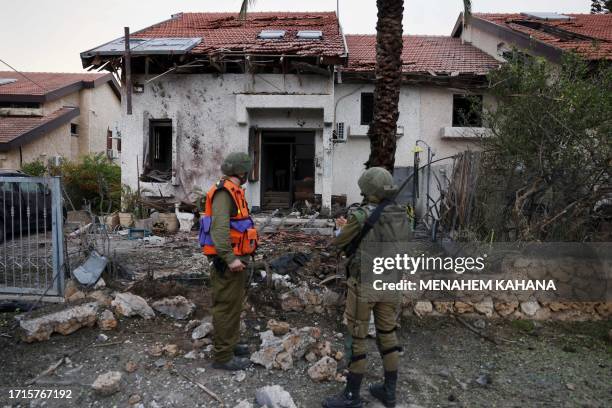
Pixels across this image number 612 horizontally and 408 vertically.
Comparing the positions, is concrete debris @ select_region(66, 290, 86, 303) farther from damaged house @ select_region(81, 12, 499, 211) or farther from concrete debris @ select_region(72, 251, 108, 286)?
damaged house @ select_region(81, 12, 499, 211)

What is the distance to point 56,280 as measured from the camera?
15.7ft

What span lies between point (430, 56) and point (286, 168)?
5.99 metres

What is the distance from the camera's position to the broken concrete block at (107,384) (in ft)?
11.1

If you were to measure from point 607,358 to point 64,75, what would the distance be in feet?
75.4

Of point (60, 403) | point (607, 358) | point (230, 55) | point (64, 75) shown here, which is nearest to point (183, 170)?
point (230, 55)

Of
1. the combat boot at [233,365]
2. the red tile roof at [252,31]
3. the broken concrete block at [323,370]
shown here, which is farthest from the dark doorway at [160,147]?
the broken concrete block at [323,370]

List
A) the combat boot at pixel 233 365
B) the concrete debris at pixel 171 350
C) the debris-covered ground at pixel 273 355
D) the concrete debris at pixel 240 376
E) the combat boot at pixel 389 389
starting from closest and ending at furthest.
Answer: the combat boot at pixel 389 389 < the debris-covered ground at pixel 273 355 < the concrete debris at pixel 240 376 < the combat boot at pixel 233 365 < the concrete debris at pixel 171 350

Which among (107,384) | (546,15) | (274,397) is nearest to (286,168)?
(107,384)

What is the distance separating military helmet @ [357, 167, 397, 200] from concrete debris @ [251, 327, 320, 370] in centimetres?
158

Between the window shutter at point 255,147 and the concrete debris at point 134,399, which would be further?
the window shutter at point 255,147

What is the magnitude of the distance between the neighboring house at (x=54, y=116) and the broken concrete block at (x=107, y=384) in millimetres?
11522

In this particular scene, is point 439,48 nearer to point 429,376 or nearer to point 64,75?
point 429,376

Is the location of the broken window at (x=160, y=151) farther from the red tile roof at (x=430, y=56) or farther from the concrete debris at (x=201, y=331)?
the concrete debris at (x=201, y=331)

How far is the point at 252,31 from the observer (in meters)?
13.8
